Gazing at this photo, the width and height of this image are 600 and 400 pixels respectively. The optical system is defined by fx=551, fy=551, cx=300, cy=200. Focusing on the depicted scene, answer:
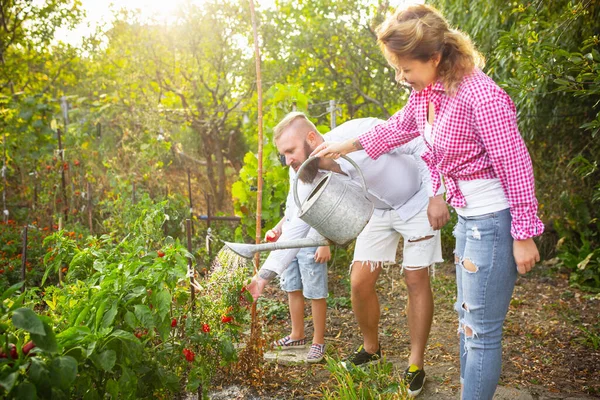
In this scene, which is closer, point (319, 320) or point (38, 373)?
point (38, 373)

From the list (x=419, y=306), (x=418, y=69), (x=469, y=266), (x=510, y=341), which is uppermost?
(x=418, y=69)

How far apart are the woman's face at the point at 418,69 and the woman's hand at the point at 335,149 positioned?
1.49 feet

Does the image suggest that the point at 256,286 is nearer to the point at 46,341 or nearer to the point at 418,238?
the point at 418,238

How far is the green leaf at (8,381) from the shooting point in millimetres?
1206

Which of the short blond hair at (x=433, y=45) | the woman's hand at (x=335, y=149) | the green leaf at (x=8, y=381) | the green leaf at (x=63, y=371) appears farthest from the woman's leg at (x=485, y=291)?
the green leaf at (x=8, y=381)

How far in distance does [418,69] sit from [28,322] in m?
1.36

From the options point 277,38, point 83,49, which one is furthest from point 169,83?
point 83,49

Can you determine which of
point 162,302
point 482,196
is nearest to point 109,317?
point 162,302

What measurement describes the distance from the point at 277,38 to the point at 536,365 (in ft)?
16.4

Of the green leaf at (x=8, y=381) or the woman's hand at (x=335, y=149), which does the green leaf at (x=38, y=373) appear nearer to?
the green leaf at (x=8, y=381)

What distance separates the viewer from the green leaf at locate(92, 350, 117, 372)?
4.78 ft

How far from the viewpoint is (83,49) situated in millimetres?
8219

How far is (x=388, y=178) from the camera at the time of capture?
2520mm

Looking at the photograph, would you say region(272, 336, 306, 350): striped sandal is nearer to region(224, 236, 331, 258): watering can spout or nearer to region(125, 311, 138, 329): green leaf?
region(224, 236, 331, 258): watering can spout
